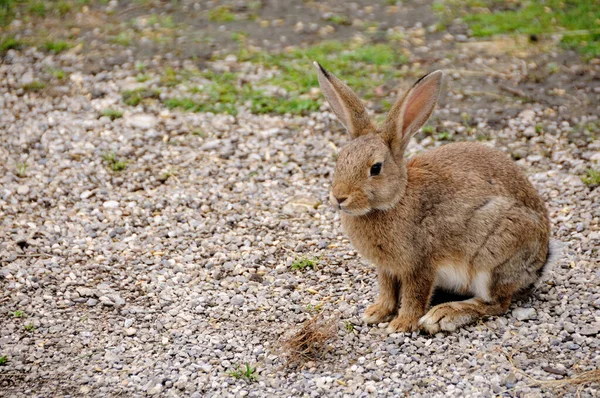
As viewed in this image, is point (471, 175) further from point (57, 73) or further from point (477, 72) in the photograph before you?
point (57, 73)

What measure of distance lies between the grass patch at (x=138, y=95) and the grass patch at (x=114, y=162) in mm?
876

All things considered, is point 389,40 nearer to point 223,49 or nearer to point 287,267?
point 223,49

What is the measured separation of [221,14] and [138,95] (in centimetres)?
205

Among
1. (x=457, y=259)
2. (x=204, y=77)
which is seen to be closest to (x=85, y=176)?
(x=204, y=77)

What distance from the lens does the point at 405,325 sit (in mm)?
4727

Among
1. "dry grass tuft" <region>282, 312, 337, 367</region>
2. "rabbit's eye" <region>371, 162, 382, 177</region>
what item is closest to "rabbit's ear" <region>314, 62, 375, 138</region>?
"rabbit's eye" <region>371, 162, 382, 177</region>

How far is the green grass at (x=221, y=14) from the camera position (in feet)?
29.6

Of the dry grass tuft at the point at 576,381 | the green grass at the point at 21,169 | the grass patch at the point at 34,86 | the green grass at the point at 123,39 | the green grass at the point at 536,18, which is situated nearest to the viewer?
the dry grass tuft at the point at 576,381

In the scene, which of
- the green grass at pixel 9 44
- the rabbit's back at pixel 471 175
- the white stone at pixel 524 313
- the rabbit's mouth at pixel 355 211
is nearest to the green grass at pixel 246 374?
the rabbit's mouth at pixel 355 211

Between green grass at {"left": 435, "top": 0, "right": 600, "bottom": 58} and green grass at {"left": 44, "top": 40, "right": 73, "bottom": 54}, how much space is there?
4269 millimetres

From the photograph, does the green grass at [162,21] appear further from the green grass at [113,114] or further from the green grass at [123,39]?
the green grass at [113,114]

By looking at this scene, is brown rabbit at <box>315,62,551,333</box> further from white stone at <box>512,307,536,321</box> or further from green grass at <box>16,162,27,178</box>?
green grass at <box>16,162,27,178</box>

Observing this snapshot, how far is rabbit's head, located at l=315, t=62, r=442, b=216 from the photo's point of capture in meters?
4.45

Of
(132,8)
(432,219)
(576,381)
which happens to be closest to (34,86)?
(132,8)
